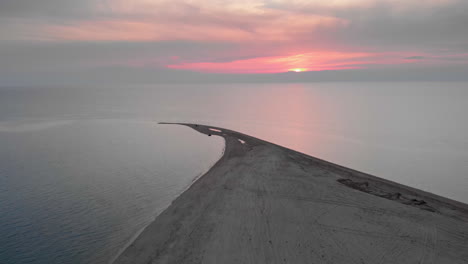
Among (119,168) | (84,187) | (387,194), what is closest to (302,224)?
(387,194)

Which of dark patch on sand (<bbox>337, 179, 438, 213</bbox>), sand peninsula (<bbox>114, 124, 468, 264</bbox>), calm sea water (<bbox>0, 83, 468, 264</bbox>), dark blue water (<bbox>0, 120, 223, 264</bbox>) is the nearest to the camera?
sand peninsula (<bbox>114, 124, 468, 264</bbox>)

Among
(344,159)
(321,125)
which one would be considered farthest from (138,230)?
(321,125)

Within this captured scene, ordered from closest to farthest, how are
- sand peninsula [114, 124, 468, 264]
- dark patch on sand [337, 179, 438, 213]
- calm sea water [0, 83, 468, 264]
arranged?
sand peninsula [114, 124, 468, 264]
calm sea water [0, 83, 468, 264]
dark patch on sand [337, 179, 438, 213]

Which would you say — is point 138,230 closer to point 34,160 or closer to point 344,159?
point 34,160

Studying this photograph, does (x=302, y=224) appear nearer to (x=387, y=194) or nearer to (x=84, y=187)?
(x=387, y=194)

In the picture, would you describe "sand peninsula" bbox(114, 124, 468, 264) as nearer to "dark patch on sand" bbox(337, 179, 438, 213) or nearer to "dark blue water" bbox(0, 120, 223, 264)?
"dark patch on sand" bbox(337, 179, 438, 213)

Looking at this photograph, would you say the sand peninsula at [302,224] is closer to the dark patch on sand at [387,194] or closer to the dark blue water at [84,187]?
the dark patch on sand at [387,194]

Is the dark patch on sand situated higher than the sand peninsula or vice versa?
the dark patch on sand

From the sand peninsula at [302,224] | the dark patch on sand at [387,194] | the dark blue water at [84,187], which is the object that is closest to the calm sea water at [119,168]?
the dark blue water at [84,187]

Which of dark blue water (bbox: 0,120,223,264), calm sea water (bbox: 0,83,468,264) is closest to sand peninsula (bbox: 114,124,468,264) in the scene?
dark blue water (bbox: 0,120,223,264)

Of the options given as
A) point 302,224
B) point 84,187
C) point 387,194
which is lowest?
point 84,187
